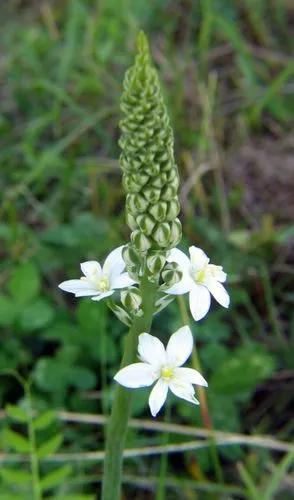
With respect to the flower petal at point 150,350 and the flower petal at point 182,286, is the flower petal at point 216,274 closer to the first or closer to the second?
the flower petal at point 182,286

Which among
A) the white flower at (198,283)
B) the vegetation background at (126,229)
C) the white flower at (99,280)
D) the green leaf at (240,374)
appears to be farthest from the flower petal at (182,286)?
the green leaf at (240,374)

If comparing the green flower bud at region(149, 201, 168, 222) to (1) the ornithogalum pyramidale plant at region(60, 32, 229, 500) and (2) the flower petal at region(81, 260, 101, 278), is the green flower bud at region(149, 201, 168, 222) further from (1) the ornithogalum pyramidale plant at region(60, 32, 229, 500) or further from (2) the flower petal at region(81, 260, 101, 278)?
(2) the flower petal at region(81, 260, 101, 278)

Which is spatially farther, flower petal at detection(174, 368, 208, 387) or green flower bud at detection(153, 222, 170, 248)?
flower petal at detection(174, 368, 208, 387)

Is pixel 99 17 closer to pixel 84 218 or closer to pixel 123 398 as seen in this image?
pixel 84 218

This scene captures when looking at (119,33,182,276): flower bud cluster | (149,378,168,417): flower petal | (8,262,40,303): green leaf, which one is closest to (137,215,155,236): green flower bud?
(119,33,182,276): flower bud cluster

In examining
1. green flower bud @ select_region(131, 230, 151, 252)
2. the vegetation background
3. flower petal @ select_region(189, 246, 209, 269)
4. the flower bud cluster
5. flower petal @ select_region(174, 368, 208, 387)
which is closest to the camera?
the flower bud cluster

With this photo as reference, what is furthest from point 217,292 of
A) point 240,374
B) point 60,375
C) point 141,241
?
point 60,375

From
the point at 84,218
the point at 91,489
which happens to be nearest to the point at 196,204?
the point at 84,218
